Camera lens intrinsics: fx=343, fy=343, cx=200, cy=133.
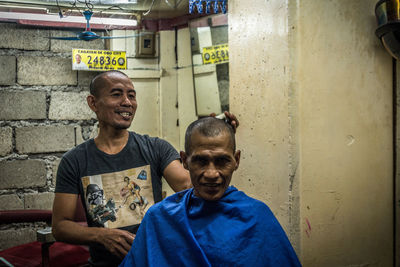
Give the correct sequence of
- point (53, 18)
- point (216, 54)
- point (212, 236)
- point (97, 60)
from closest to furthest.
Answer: point (212, 236), point (53, 18), point (216, 54), point (97, 60)

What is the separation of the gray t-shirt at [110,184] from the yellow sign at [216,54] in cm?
168

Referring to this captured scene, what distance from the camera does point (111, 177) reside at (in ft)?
5.44

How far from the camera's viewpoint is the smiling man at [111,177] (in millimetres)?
1589

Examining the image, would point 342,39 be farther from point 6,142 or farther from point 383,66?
point 6,142

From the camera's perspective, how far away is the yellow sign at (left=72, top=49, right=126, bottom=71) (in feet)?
10.9

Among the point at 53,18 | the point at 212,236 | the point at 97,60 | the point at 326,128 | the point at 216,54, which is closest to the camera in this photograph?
the point at 212,236

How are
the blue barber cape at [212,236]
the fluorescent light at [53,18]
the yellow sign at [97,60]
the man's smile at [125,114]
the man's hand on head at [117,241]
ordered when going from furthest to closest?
the yellow sign at [97,60] → the fluorescent light at [53,18] → the man's smile at [125,114] → the man's hand on head at [117,241] → the blue barber cape at [212,236]

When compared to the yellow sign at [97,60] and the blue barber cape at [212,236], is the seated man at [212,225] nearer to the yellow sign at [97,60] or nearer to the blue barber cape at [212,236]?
the blue barber cape at [212,236]

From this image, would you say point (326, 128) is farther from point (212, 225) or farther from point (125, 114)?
point (125, 114)

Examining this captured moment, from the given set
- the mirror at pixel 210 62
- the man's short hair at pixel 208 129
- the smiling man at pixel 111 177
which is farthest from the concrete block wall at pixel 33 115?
the man's short hair at pixel 208 129

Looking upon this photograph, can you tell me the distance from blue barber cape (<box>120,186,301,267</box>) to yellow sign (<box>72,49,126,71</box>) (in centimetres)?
237

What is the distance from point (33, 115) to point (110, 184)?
2.06m

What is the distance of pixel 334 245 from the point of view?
1.65 m

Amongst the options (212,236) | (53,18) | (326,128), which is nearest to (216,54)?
(53,18)
